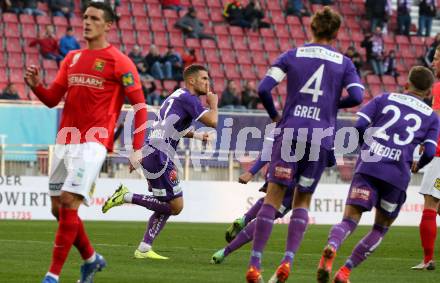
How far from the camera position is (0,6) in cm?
2817

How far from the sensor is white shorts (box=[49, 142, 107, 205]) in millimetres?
9164

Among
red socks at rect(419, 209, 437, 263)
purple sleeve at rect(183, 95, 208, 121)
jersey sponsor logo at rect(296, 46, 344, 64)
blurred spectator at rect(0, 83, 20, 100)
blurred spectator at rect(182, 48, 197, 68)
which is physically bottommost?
blurred spectator at rect(0, 83, 20, 100)

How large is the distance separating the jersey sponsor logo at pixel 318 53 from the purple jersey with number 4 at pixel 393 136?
0.69 meters

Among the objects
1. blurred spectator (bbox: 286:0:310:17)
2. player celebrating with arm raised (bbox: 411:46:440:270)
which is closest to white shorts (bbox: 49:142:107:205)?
player celebrating with arm raised (bbox: 411:46:440:270)

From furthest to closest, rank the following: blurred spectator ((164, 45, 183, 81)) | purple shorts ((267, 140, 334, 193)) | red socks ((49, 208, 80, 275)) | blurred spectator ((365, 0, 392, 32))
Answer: blurred spectator ((365, 0, 392, 32)), blurred spectator ((164, 45, 183, 81)), purple shorts ((267, 140, 334, 193)), red socks ((49, 208, 80, 275))

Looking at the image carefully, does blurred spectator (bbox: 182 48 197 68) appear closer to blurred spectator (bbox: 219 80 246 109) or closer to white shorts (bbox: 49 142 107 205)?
blurred spectator (bbox: 219 80 246 109)

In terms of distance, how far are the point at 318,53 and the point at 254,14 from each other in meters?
21.9

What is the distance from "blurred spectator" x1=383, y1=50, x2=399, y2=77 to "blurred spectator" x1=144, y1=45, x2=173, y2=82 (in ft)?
22.5

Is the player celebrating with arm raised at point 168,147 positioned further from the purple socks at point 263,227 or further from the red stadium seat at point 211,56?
the red stadium seat at point 211,56

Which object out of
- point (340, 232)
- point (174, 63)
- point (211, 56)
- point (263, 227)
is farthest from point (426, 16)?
point (263, 227)

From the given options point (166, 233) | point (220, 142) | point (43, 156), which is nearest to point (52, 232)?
point (166, 233)

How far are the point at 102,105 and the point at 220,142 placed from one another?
15718 millimetres

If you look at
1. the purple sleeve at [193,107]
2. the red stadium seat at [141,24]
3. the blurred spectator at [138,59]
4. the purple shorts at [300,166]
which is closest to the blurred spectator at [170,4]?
the red stadium seat at [141,24]

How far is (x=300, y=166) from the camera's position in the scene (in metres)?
9.92
